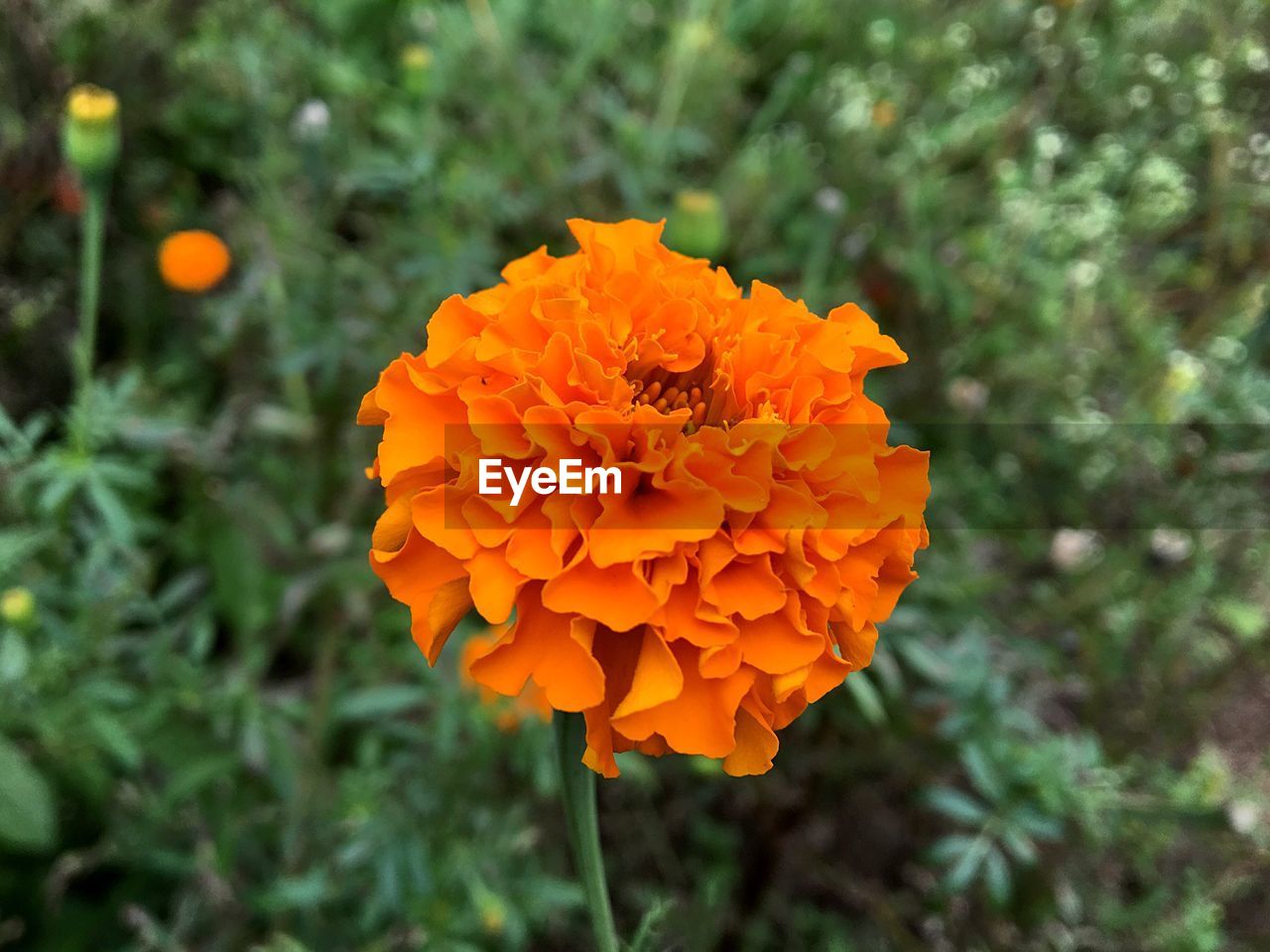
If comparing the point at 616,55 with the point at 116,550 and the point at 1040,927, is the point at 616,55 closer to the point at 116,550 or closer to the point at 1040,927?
the point at 116,550

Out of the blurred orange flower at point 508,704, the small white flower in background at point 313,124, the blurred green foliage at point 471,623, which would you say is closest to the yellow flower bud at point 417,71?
the blurred green foliage at point 471,623

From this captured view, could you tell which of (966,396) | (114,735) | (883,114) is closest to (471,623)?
(114,735)

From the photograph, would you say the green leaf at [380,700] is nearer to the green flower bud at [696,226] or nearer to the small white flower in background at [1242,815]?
the green flower bud at [696,226]

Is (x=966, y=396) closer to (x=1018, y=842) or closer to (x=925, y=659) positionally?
(x=925, y=659)

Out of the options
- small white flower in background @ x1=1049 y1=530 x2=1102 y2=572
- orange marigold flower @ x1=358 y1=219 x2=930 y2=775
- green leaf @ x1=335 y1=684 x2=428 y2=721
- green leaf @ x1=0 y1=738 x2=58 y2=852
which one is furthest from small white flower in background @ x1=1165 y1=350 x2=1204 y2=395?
green leaf @ x1=0 y1=738 x2=58 y2=852

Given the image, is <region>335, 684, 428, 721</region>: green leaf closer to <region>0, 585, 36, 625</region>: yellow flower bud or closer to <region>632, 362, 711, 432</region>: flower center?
<region>0, 585, 36, 625</region>: yellow flower bud

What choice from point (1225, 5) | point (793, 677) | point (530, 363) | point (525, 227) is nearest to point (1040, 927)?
point (793, 677)
